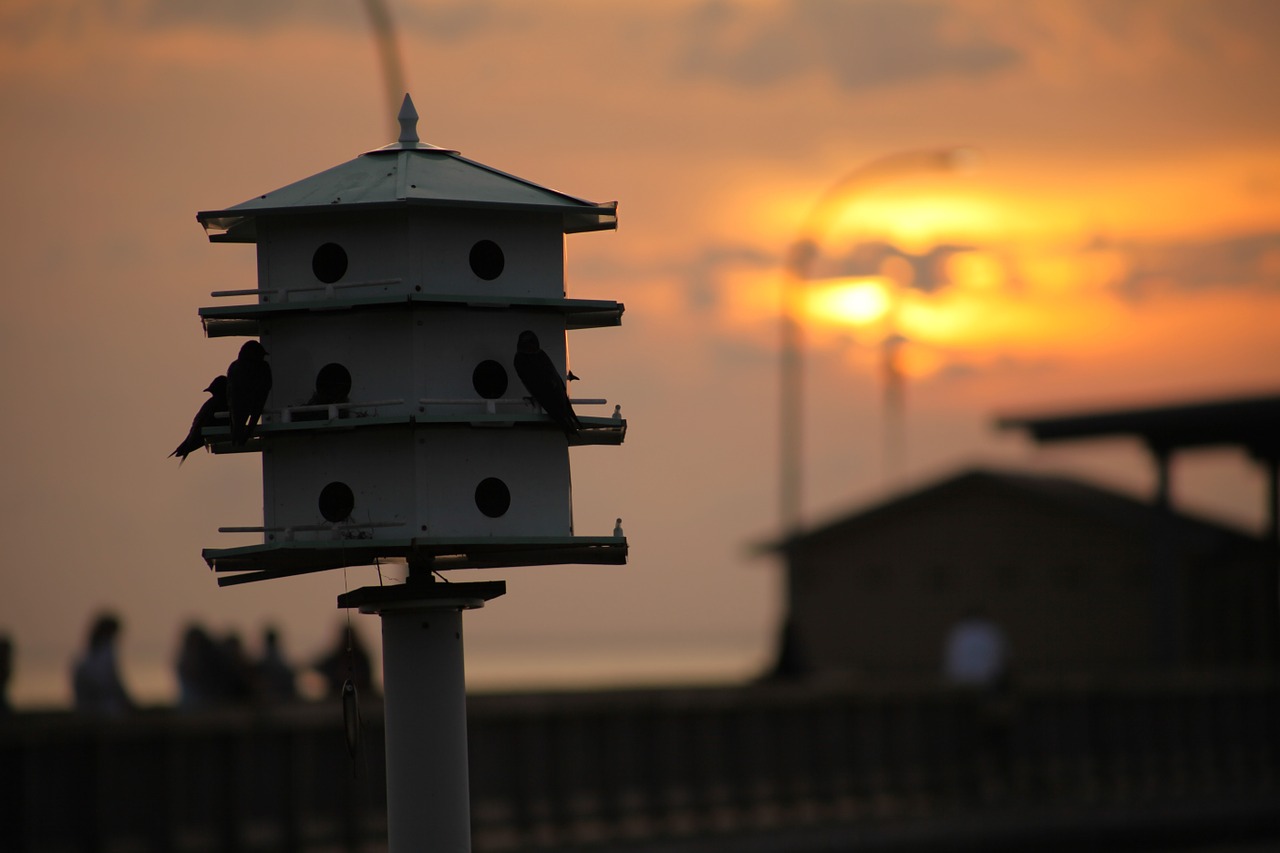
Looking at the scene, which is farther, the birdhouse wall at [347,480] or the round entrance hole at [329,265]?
the round entrance hole at [329,265]

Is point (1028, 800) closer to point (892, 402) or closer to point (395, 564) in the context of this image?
point (395, 564)

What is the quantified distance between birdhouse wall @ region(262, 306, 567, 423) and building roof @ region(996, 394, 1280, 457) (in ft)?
71.4

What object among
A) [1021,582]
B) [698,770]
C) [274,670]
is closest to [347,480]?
[698,770]

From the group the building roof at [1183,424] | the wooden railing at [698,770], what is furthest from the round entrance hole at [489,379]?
the building roof at [1183,424]

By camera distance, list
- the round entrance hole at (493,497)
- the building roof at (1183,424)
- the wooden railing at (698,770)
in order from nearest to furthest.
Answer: the round entrance hole at (493,497)
the wooden railing at (698,770)
the building roof at (1183,424)

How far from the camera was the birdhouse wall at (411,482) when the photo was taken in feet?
22.2

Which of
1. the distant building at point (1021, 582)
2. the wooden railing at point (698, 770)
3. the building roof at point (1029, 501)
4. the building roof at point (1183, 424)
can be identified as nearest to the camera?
the wooden railing at point (698, 770)

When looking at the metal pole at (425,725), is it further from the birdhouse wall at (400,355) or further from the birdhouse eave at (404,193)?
the birdhouse eave at (404,193)

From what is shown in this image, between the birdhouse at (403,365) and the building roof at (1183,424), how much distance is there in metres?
21.7

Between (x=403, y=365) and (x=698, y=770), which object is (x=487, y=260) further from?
(x=698, y=770)

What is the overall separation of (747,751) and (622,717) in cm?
185

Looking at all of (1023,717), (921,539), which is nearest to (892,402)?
(921,539)

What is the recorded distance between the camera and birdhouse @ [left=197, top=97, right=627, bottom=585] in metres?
6.74

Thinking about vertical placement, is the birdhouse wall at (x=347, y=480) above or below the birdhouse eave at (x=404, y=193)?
below
